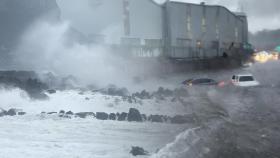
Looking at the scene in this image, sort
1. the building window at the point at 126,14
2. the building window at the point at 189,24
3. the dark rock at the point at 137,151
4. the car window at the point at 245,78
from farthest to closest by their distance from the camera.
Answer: the building window at the point at 189,24 → the building window at the point at 126,14 → the car window at the point at 245,78 → the dark rock at the point at 137,151

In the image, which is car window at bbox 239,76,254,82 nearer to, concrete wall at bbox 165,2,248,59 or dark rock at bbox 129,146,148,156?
dark rock at bbox 129,146,148,156

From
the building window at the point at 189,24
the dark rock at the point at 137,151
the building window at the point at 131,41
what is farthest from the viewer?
the building window at the point at 189,24

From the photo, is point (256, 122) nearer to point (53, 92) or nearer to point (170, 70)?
point (53, 92)

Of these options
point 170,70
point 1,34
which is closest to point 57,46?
point 1,34

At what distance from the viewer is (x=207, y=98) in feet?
85.9

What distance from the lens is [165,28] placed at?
52.6 m

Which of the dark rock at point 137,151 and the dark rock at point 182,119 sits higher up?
the dark rock at point 182,119

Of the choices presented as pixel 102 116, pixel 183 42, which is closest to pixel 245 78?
pixel 102 116

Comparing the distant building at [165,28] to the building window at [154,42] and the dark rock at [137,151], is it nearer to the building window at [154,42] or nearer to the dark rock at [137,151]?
the building window at [154,42]

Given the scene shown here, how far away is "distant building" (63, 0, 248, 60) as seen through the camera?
48469 millimetres

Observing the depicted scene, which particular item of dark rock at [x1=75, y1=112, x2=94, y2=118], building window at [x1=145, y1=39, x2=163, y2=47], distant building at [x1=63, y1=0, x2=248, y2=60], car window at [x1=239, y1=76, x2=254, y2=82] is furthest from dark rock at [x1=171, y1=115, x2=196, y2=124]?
building window at [x1=145, y1=39, x2=163, y2=47]

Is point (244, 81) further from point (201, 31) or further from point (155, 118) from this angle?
point (201, 31)

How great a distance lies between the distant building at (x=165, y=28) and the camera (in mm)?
48469

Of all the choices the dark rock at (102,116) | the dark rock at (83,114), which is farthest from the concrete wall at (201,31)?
the dark rock at (102,116)
